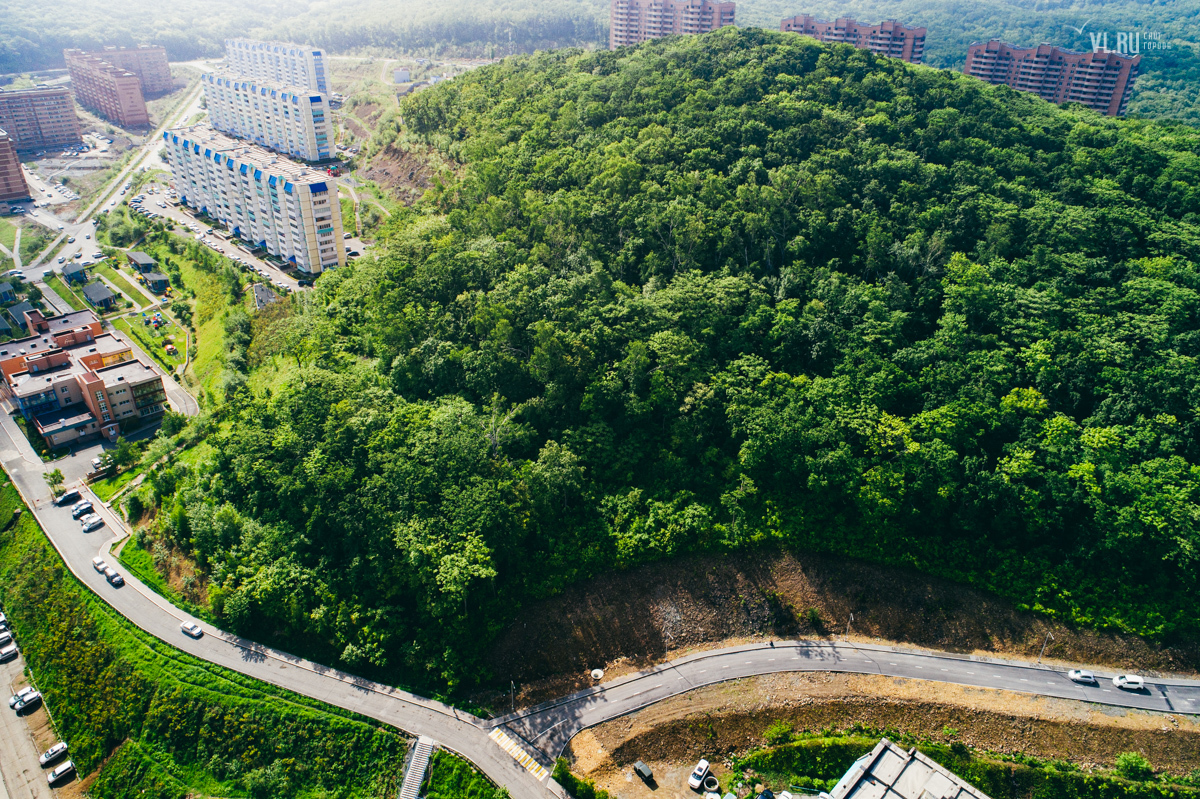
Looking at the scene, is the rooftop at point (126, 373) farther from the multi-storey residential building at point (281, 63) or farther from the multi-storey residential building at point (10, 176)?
the multi-storey residential building at point (281, 63)

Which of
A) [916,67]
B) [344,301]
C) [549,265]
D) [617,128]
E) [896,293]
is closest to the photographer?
[896,293]

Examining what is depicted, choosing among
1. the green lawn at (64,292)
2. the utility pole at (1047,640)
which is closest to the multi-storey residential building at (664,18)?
the green lawn at (64,292)

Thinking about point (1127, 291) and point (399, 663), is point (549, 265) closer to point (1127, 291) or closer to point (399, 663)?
point (399, 663)

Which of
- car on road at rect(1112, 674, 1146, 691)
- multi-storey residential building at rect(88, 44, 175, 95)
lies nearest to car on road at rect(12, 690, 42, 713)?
car on road at rect(1112, 674, 1146, 691)

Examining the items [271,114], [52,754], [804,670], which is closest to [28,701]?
[52,754]

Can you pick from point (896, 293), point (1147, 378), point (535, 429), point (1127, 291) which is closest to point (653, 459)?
point (535, 429)

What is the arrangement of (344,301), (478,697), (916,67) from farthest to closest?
(916,67)
(344,301)
(478,697)

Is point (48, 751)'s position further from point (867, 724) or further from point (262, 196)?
point (262, 196)
